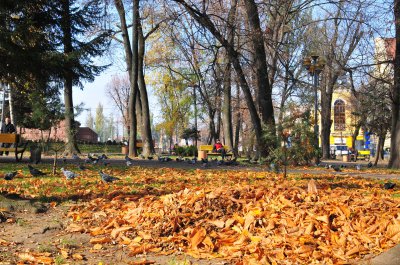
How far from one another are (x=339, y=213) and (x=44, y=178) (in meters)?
6.74

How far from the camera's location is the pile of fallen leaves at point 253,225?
446 cm

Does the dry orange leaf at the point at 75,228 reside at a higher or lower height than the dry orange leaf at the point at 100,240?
higher

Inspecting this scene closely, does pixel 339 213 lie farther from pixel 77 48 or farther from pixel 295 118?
pixel 77 48

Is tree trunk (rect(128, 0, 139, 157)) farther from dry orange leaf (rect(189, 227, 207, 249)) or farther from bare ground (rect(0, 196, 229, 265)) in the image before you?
dry orange leaf (rect(189, 227, 207, 249))

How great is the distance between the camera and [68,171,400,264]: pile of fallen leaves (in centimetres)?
446

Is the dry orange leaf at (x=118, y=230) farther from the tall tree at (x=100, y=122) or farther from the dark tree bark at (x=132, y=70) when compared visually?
the tall tree at (x=100, y=122)

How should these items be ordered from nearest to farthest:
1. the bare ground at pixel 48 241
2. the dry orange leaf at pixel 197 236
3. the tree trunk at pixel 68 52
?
the bare ground at pixel 48 241 < the dry orange leaf at pixel 197 236 < the tree trunk at pixel 68 52

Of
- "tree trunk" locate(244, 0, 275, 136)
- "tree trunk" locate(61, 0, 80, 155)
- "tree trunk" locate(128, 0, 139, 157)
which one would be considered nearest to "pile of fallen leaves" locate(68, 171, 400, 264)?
"tree trunk" locate(244, 0, 275, 136)

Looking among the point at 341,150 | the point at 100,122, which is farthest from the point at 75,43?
the point at 100,122

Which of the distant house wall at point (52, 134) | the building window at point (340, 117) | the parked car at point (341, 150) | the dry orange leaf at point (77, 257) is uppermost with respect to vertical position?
the building window at point (340, 117)

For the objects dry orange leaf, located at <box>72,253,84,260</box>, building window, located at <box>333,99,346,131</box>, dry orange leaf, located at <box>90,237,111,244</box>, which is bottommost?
dry orange leaf, located at <box>72,253,84,260</box>

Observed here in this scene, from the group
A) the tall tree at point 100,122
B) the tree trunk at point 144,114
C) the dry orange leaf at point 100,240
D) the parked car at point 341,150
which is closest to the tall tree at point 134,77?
the tree trunk at point 144,114

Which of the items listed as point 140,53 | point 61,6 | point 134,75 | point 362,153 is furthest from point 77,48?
point 362,153

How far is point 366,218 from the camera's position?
196 inches
